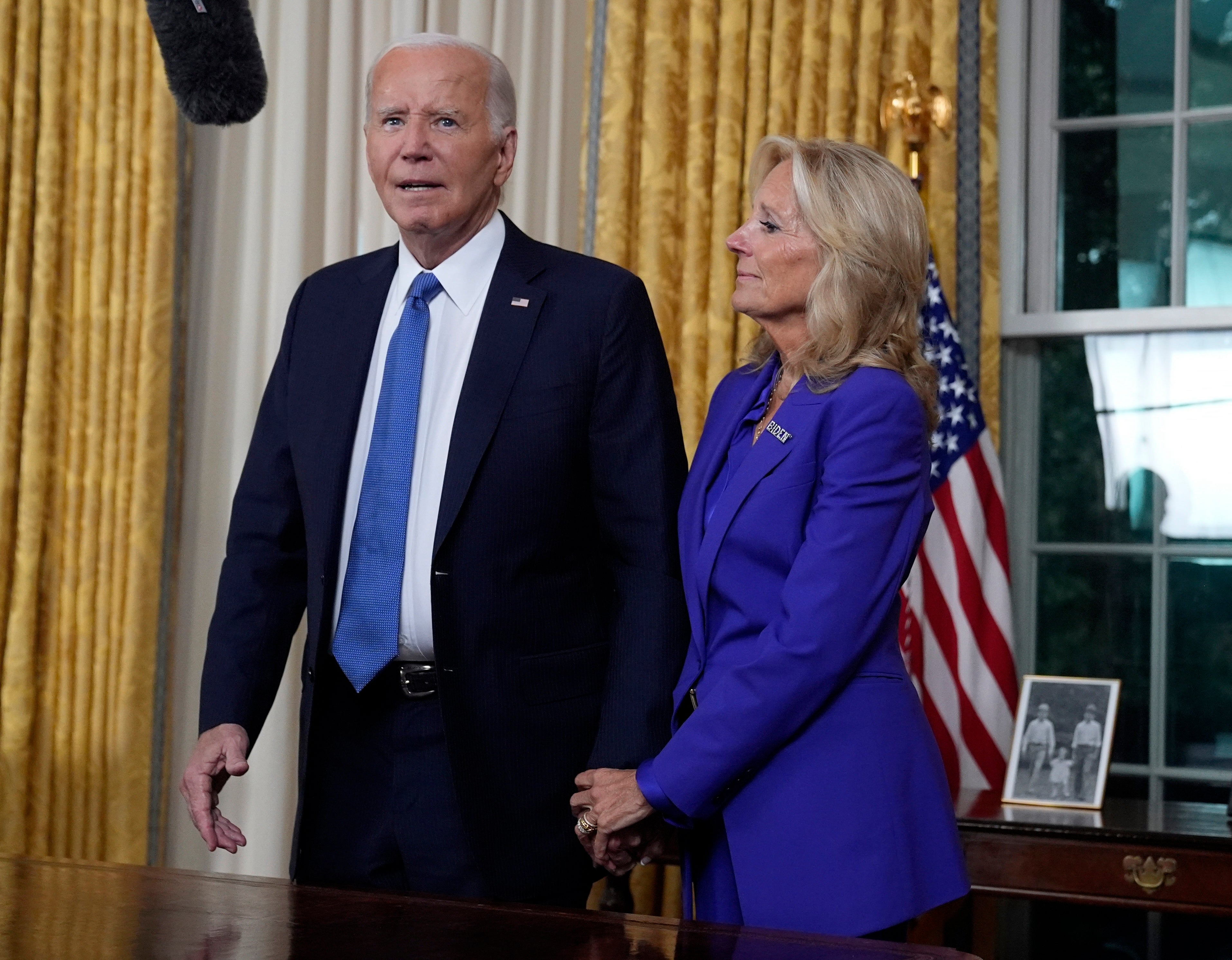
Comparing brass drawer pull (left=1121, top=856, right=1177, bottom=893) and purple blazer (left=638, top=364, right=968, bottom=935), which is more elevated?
purple blazer (left=638, top=364, right=968, bottom=935)

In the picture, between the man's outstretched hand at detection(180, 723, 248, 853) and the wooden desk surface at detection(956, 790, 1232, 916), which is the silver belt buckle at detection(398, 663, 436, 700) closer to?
the man's outstretched hand at detection(180, 723, 248, 853)

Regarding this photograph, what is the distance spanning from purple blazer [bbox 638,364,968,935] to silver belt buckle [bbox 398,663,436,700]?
305 mm

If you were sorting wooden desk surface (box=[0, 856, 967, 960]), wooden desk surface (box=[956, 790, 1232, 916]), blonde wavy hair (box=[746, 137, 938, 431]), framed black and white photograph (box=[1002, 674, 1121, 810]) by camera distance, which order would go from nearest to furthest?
wooden desk surface (box=[0, 856, 967, 960]) < blonde wavy hair (box=[746, 137, 938, 431]) < wooden desk surface (box=[956, 790, 1232, 916]) < framed black and white photograph (box=[1002, 674, 1121, 810])

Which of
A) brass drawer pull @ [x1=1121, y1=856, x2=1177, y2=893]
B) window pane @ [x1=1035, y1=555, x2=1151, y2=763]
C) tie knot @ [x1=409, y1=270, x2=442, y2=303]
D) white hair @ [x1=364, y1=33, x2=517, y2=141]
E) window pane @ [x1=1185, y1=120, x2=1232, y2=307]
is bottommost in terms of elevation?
brass drawer pull @ [x1=1121, y1=856, x2=1177, y2=893]

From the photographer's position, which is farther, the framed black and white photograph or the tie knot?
→ the framed black and white photograph

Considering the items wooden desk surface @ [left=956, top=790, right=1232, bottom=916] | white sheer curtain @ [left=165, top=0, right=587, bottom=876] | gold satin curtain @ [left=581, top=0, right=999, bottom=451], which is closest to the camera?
wooden desk surface @ [left=956, top=790, right=1232, bottom=916]

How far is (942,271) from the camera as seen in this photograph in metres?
3.28

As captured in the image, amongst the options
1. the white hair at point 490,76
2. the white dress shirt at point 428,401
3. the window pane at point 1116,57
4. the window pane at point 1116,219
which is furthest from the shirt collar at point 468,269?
the window pane at point 1116,57

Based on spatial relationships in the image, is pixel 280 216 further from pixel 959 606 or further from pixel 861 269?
pixel 861 269

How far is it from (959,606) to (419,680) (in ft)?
5.64

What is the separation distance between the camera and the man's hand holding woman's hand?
64.1 inches

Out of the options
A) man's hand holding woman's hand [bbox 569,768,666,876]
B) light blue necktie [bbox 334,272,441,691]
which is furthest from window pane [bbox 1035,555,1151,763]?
light blue necktie [bbox 334,272,441,691]

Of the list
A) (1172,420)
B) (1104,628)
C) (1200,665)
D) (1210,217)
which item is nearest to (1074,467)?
(1172,420)

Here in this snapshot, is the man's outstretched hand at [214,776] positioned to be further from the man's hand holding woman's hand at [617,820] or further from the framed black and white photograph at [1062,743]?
the framed black and white photograph at [1062,743]
